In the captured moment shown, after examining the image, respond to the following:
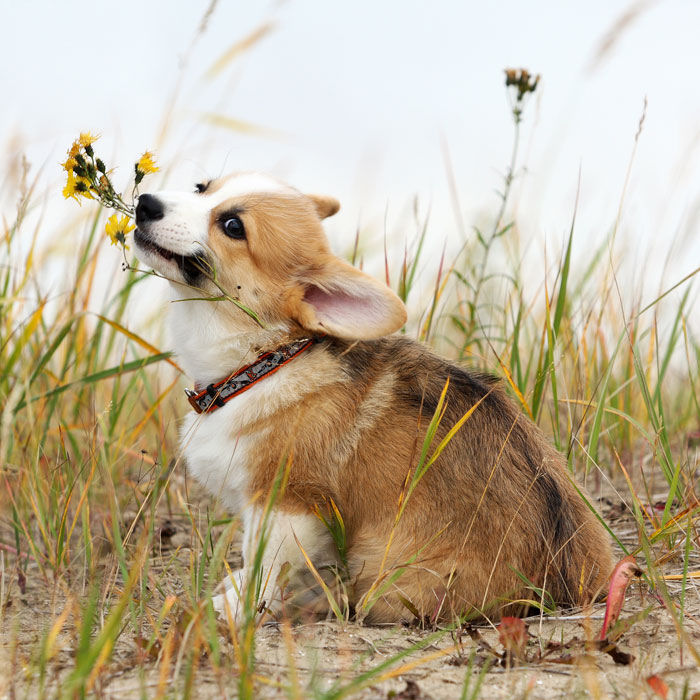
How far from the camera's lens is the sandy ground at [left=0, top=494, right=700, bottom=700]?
2.13m

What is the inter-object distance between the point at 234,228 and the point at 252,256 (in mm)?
119

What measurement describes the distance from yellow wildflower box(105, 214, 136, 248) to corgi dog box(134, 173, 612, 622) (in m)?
0.11

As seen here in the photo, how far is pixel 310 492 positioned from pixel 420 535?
0.38 meters

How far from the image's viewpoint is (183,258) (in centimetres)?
311

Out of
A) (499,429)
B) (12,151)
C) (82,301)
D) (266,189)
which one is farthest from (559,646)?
(12,151)

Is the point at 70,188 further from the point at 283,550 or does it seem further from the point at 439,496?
the point at 439,496

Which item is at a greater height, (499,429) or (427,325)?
(427,325)

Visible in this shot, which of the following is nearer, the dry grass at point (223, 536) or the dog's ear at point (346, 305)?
the dry grass at point (223, 536)

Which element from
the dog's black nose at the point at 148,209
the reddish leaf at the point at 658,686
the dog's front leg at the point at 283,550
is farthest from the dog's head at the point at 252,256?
the reddish leaf at the point at 658,686

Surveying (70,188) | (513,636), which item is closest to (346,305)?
(70,188)

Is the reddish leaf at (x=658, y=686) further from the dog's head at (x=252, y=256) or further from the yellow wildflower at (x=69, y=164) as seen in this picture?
the yellow wildflower at (x=69, y=164)

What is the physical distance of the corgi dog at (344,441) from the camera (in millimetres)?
2797

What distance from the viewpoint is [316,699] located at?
1823mm

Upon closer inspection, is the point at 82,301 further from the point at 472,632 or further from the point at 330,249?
the point at 472,632
